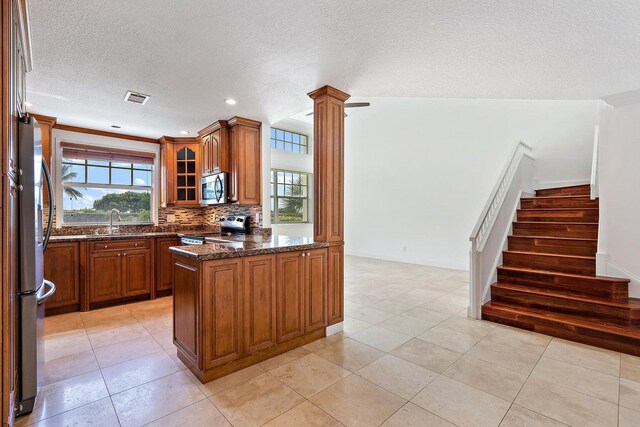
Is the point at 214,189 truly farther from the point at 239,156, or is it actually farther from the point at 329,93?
the point at 329,93

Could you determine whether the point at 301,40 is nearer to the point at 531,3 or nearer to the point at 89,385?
the point at 531,3

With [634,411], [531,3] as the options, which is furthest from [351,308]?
[531,3]

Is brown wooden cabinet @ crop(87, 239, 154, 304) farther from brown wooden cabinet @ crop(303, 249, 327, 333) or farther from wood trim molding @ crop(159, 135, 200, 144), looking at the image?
brown wooden cabinet @ crop(303, 249, 327, 333)

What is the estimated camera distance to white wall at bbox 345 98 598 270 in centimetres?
557

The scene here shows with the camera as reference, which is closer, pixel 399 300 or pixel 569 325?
pixel 569 325

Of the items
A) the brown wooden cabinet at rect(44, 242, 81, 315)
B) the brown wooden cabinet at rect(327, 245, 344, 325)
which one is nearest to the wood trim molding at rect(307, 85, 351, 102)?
the brown wooden cabinet at rect(327, 245, 344, 325)

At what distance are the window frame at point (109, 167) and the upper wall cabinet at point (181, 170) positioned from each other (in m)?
0.22

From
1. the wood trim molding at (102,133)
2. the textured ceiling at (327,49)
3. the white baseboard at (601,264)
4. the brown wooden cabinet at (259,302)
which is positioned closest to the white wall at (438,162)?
the white baseboard at (601,264)

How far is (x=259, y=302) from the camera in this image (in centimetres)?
249

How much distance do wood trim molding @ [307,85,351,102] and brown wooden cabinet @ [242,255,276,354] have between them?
164 centimetres

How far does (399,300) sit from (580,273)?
81.1 inches

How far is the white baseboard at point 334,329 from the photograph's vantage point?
3.01 meters

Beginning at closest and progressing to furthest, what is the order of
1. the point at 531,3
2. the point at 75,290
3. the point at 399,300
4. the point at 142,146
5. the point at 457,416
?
the point at 531,3, the point at 457,416, the point at 75,290, the point at 399,300, the point at 142,146

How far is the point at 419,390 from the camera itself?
2080 mm
